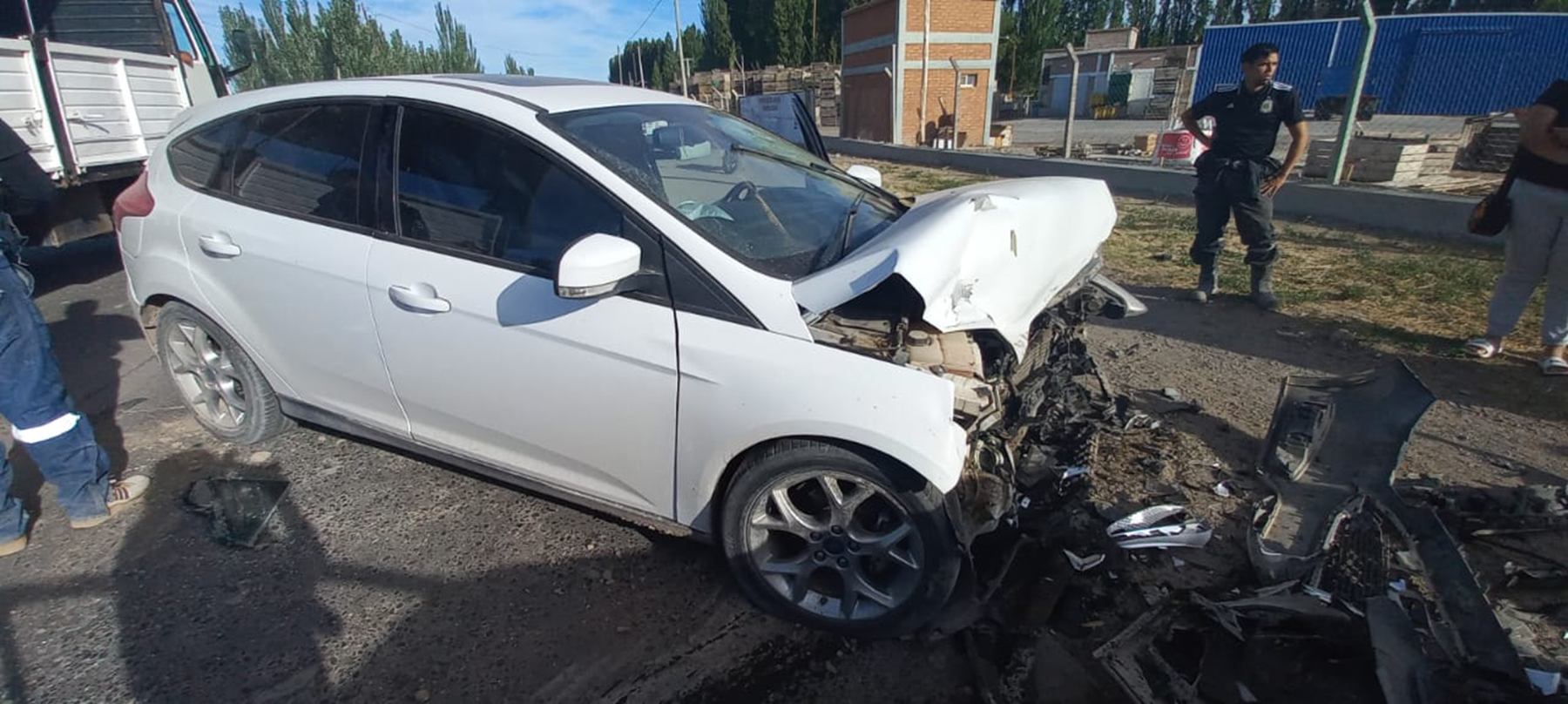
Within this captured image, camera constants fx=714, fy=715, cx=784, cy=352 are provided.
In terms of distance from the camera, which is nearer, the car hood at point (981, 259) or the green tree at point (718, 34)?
the car hood at point (981, 259)

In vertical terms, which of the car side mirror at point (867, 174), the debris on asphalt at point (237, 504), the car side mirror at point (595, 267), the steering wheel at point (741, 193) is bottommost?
the debris on asphalt at point (237, 504)

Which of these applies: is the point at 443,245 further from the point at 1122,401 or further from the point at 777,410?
the point at 1122,401

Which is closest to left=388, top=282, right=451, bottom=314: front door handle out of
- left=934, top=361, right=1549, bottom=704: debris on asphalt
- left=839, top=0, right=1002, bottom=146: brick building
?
left=934, top=361, right=1549, bottom=704: debris on asphalt

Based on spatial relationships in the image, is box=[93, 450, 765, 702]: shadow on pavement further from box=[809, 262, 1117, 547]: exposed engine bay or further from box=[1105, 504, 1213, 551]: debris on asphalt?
box=[1105, 504, 1213, 551]: debris on asphalt

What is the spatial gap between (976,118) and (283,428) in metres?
23.4

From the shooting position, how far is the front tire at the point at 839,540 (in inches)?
81.8

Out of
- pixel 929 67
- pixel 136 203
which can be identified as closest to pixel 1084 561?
pixel 136 203

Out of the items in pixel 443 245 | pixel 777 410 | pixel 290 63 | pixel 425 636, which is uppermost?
pixel 290 63

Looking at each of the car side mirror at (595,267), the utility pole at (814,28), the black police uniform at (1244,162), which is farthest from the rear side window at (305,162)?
the utility pole at (814,28)

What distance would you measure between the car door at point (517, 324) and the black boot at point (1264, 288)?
4879mm

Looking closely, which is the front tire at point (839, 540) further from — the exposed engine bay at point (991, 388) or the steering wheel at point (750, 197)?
the steering wheel at point (750, 197)

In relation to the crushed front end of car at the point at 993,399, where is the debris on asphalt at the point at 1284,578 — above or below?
below

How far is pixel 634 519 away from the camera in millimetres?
2486

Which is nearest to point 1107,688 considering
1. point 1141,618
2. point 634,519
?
point 1141,618
